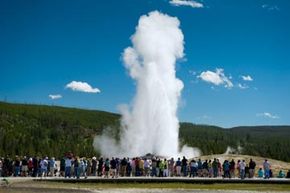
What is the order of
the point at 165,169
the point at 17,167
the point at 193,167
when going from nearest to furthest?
the point at 17,167 → the point at 193,167 → the point at 165,169

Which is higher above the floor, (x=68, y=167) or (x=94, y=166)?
(x=94, y=166)

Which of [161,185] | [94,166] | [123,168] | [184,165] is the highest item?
[184,165]

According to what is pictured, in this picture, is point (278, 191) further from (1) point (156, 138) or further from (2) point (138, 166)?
(1) point (156, 138)

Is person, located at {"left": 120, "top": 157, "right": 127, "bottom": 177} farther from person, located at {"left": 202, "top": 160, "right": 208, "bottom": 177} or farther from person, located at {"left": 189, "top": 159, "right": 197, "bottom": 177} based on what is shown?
person, located at {"left": 202, "top": 160, "right": 208, "bottom": 177}

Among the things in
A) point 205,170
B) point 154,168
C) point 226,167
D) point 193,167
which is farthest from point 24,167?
point 226,167

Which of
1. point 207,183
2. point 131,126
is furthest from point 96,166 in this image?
point 131,126

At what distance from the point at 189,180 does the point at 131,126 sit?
32.5m

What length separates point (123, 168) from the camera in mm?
34719

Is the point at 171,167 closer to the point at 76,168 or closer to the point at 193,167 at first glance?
the point at 193,167

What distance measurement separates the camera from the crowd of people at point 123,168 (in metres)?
33.8

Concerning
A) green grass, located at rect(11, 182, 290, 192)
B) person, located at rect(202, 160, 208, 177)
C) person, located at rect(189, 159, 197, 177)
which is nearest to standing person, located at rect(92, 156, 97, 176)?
green grass, located at rect(11, 182, 290, 192)

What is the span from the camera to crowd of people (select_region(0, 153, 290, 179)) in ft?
111

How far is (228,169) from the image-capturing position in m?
33.6

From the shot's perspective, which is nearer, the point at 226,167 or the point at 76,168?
the point at 76,168
